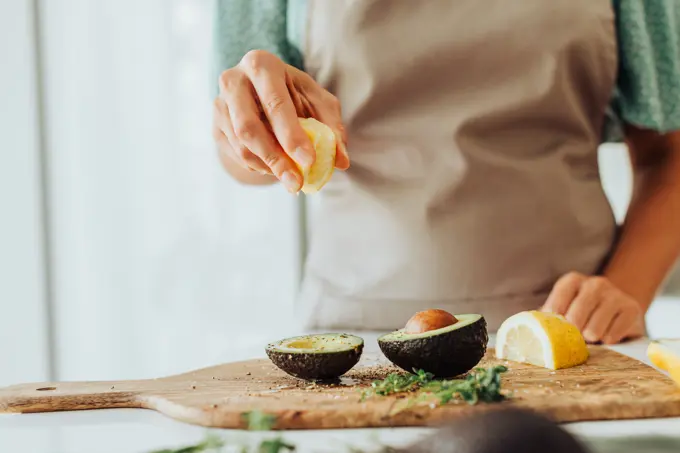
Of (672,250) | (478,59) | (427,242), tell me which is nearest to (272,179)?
(427,242)

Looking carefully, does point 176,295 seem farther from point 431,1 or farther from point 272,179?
point 431,1

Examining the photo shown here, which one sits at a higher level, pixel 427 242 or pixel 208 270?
pixel 427 242

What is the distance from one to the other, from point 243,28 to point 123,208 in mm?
1697

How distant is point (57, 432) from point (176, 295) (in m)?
2.33

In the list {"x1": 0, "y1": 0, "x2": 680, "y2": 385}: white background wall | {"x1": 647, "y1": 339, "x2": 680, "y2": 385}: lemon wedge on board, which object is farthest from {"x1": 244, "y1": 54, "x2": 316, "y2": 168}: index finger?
{"x1": 0, "y1": 0, "x2": 680, "y2": 385}: white background wall

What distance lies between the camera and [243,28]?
5.31ft

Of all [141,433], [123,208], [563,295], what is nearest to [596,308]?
[563,295]

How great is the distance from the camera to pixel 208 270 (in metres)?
3.23

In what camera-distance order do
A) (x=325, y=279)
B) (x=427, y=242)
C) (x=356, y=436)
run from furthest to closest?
(x=325, y=279)
(x=427, y=242)
(x=356, y=436)

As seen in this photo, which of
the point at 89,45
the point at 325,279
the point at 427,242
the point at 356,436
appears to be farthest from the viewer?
the point at 89,45

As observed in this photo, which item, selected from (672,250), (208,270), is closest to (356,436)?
(672,250)

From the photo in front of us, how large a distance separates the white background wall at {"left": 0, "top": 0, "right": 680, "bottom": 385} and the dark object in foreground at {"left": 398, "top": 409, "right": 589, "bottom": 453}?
2687mm

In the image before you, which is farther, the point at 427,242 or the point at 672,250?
the point at 672,250

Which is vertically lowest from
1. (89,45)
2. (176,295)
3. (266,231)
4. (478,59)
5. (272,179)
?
(176,295)
